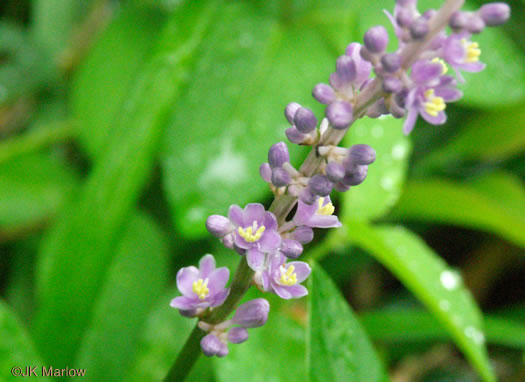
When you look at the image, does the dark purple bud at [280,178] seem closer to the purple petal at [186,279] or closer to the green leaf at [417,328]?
the purple petal at [186,279]

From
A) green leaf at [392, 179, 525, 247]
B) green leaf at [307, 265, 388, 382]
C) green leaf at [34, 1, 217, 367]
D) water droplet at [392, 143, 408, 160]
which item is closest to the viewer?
green leaf at [307, 265, 388, 382]

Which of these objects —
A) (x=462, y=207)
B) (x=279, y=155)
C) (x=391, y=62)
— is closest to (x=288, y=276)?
(x=279, y=155)

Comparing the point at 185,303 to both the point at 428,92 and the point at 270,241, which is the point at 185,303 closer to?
the point at 270,241

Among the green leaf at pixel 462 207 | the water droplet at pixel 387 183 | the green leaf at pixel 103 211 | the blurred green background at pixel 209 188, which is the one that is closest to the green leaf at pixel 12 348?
the blurred green background at pixel 209 188

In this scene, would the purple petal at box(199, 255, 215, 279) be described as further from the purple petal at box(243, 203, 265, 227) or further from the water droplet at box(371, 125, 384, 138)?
the water droplet at box(371, 125, 384, 138)

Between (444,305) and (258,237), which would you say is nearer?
(258,237)

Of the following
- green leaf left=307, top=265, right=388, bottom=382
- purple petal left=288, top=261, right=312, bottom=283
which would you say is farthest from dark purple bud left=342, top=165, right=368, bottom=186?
green leaf left=307, top=265, right=388, bottom=382
